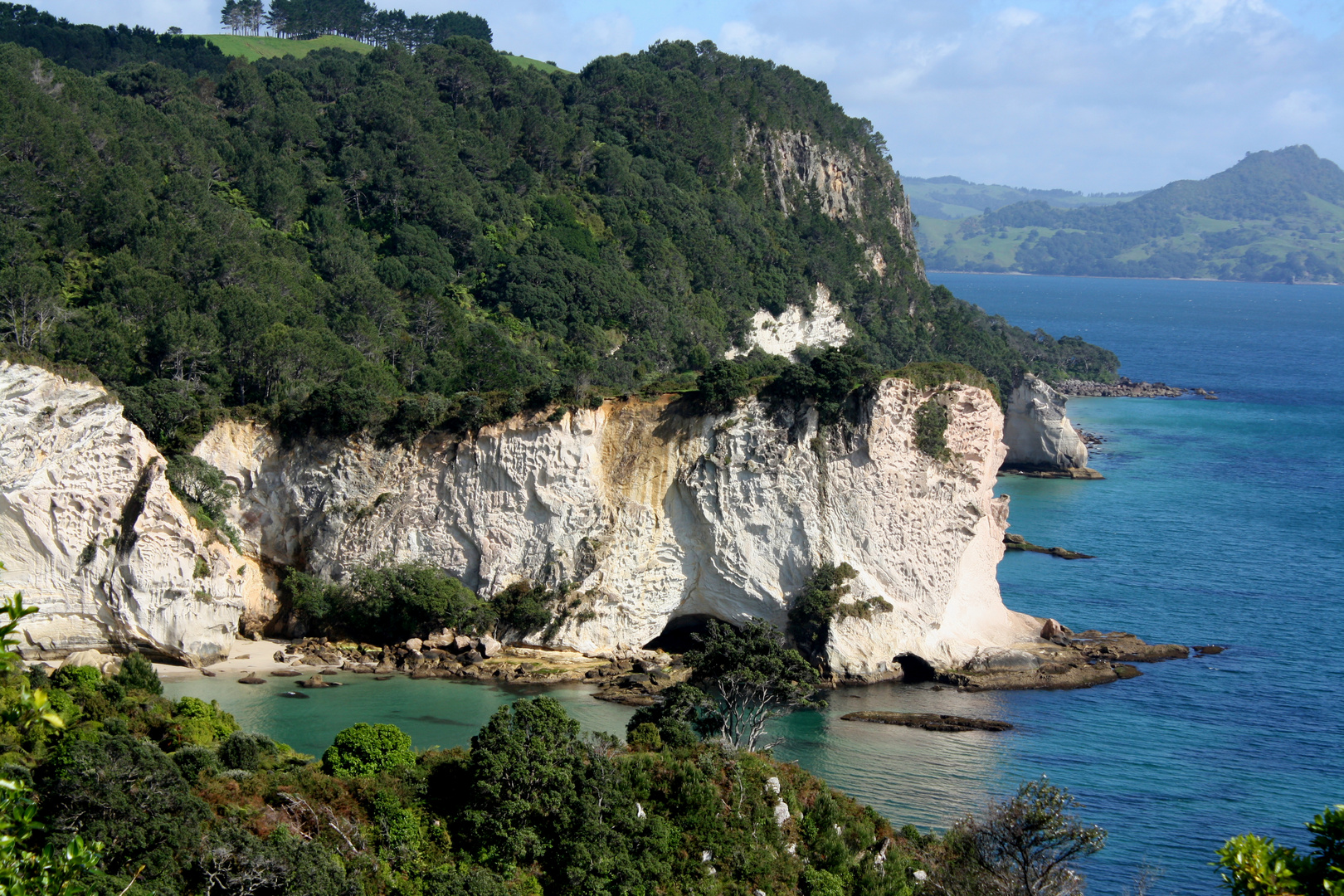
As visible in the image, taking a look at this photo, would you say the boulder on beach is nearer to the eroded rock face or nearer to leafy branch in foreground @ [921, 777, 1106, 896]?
leafy branch in foreground @ [921, 777, 1106, 896]

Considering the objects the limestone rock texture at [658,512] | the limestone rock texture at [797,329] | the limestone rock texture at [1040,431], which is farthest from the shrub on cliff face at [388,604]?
the limestone rock texture at [1040,431]

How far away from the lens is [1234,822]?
2905cm

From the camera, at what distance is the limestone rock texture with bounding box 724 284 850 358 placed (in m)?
71.4

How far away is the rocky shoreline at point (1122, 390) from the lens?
4230 inches

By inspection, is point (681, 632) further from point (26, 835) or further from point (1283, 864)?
point (26, 835)

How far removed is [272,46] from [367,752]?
85.6 meters

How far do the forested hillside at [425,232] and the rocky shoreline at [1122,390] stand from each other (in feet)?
75.4

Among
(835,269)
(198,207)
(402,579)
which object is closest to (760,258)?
(835,269)

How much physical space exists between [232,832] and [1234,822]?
23917mm

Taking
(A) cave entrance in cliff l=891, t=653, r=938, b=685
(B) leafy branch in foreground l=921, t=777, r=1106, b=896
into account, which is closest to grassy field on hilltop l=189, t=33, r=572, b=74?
(A) cave entrance in cliff l=891, t=653, r=938, b=685

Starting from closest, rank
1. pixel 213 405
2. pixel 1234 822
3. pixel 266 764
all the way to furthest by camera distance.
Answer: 1. pixel 266 764
2. pixel 1234 822
3. pixel 213 405

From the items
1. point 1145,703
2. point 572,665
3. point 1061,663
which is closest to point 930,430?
point 1061,663

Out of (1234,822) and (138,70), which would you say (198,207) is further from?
(1234,822)

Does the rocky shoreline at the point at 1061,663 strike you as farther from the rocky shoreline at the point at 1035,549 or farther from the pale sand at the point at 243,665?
the pale sand at the point at 243,665
